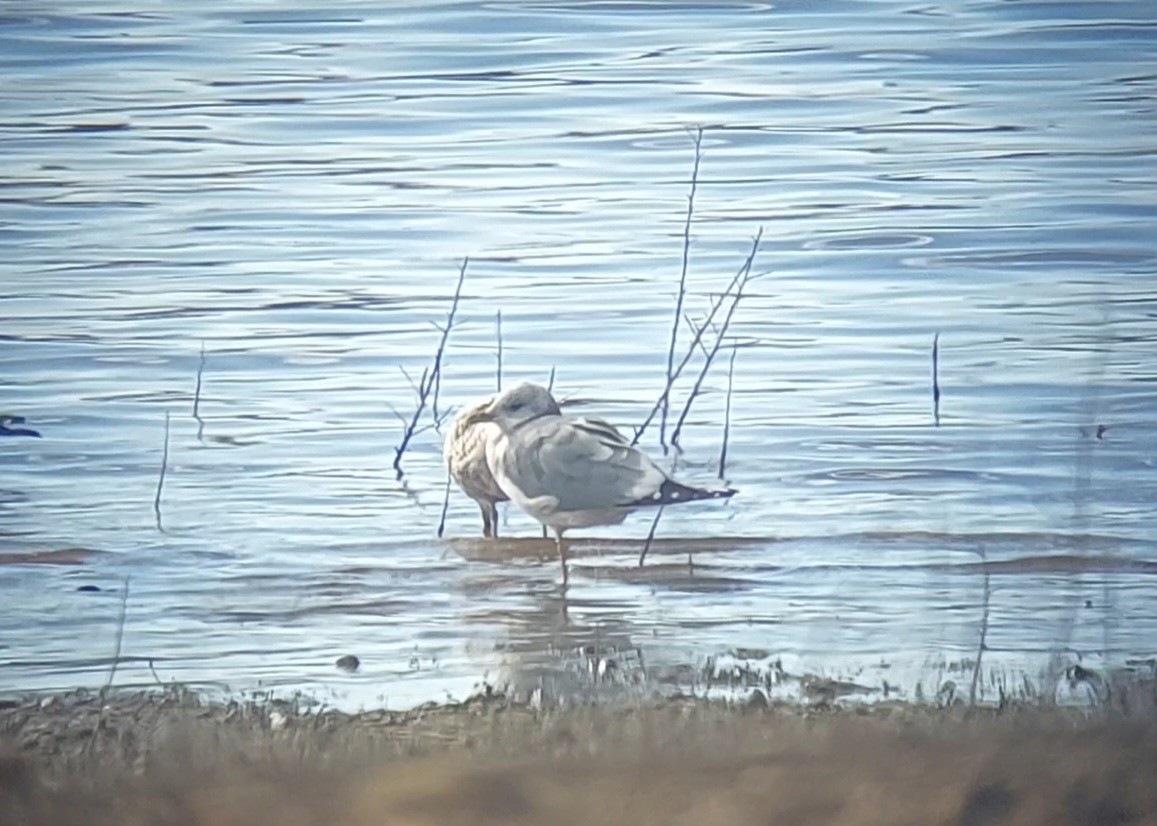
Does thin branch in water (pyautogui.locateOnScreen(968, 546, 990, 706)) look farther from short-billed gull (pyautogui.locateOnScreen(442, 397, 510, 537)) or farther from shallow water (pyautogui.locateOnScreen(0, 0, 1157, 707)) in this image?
short-billed gull (pyautogui.locateOnScreen(442, 397, 510, 537))

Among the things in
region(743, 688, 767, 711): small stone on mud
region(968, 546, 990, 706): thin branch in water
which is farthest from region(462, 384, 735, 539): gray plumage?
region(968, 546, 990, 706): thin branch in water

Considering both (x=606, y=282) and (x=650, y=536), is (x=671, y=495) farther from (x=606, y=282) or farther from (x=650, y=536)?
(x=606, y=282)

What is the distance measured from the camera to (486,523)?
2.96 metres

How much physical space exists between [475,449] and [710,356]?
421mm

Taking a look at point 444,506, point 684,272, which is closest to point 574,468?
point 444,506

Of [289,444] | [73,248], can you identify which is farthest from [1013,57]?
[73,248]

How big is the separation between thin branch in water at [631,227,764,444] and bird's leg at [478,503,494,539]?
268 mm

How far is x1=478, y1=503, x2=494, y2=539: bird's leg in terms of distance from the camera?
9.66 feet

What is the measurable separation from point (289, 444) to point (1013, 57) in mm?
1360

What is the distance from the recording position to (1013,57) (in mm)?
2977

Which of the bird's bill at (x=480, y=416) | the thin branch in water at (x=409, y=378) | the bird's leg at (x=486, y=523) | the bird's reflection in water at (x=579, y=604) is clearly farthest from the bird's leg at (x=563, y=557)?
the thin branch in water at (x=409, y=378)

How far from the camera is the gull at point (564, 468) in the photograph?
2814mm

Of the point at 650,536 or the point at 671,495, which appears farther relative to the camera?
the point at 650,536

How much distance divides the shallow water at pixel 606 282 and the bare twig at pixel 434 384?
0.02 meters
